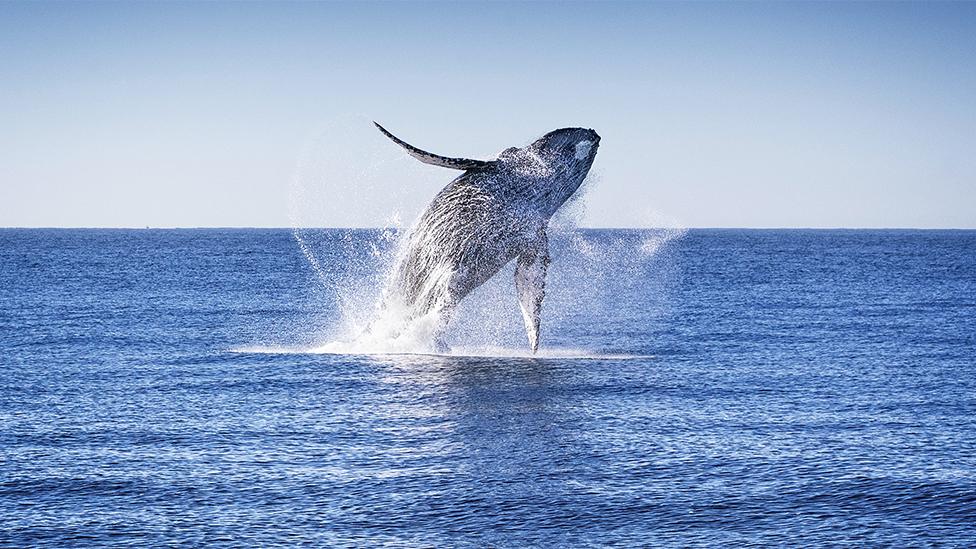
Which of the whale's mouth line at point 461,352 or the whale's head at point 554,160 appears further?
the whale's mouth line at point 461,352

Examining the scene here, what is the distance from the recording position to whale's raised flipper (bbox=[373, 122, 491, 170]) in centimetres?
2752

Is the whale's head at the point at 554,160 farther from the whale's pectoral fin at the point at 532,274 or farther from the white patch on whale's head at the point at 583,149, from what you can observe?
the whale's pectoral fin at the point at 532,274

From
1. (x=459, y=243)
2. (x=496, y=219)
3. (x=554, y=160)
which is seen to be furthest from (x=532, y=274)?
(x=554, y=160)

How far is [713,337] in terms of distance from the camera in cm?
4319

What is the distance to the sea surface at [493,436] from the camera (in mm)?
17562

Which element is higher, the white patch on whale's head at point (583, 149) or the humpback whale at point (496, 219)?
the white patch on whale's head at point (583, 149)

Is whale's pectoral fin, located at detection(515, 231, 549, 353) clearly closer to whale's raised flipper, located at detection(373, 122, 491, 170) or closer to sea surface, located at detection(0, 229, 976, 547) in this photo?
sea surface, located at detection(0, 229, 976, 547)

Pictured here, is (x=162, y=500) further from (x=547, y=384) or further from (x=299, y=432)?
(x=547, y=384)

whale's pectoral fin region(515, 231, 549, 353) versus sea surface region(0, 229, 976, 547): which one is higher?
whale's pectoral fin region(515, 231, 549, 353)

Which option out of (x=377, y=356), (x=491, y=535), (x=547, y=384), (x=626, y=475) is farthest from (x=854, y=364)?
(x=491, y=535)

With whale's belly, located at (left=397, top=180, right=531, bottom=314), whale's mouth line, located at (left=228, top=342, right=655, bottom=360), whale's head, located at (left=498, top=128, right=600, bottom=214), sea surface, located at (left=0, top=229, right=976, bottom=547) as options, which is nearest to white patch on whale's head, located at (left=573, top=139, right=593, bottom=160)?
whale's head, located at (left=498, top=128, right=600, bottom=214)

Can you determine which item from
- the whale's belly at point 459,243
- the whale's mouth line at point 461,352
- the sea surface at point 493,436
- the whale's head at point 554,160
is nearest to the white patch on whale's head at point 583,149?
the whale's head at point 554,160

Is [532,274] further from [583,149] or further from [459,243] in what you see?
[583,149]

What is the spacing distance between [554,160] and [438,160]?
11.0 ft
